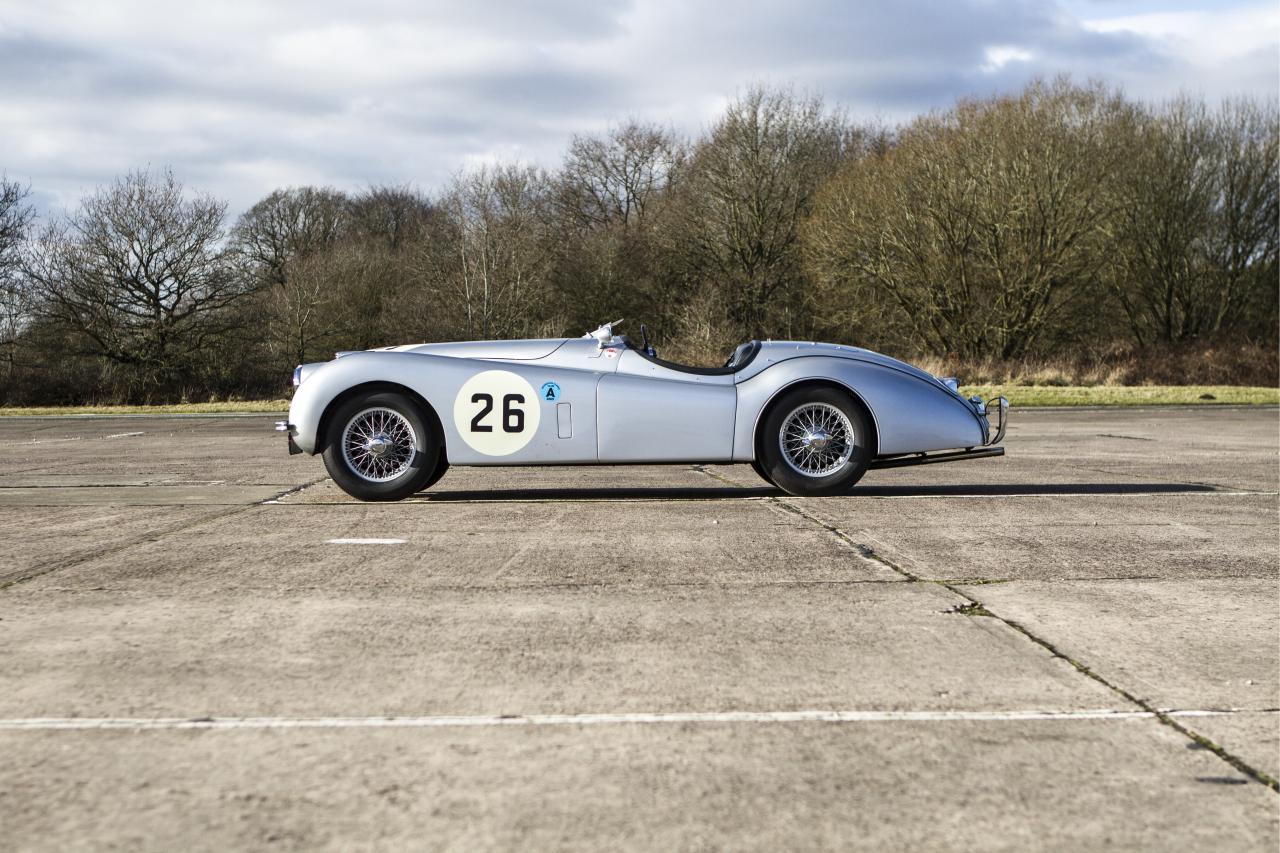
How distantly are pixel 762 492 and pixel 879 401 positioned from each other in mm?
1244

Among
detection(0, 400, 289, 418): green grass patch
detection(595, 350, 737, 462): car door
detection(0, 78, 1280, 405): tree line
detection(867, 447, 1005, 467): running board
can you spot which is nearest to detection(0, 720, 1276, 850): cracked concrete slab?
detection(595, 350, 737, 462): car door

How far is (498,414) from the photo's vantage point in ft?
26.2

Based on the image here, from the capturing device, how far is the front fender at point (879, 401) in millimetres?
8062

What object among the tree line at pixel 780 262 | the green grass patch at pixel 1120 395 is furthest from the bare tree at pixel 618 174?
the green grass patch at pixel 1120 395

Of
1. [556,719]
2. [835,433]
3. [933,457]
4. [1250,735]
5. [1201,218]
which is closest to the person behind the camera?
[1250,735]

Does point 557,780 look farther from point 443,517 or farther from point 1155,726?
point 443,517

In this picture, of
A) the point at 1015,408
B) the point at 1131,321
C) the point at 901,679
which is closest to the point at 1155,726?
the point at 901,679

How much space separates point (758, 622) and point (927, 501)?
401 cm

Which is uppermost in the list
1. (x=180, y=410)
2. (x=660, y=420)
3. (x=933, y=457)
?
(x=660, y=420)

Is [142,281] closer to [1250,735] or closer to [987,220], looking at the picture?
[987,220]

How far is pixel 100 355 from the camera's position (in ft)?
131

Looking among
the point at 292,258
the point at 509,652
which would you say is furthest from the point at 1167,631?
the point at 292,258

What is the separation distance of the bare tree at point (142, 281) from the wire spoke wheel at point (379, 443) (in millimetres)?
A: 35118

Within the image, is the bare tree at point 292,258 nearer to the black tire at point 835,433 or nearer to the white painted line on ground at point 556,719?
the black tire at point 835,433
